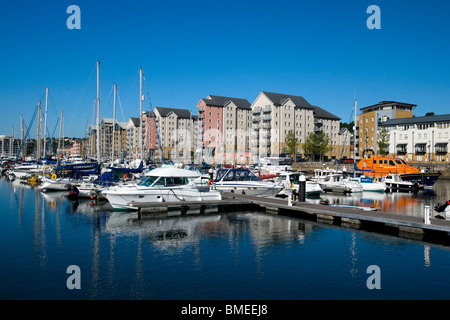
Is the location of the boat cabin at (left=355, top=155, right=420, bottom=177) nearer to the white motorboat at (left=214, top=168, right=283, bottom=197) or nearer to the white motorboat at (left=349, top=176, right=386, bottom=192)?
the white motorboat at (left=349, top=176, right=386, bottom=192)

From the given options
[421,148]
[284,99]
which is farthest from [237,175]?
[284,99]

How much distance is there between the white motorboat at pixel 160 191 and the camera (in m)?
29.3

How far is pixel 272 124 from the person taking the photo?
113 m

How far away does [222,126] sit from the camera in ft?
389

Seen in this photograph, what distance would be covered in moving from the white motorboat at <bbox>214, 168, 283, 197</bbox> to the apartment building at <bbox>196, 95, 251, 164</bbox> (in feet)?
244

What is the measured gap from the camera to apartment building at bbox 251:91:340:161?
114 meters

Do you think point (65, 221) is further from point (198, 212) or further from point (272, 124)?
point (272, 124)

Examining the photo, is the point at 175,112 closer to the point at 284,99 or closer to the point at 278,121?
the point at 278,121

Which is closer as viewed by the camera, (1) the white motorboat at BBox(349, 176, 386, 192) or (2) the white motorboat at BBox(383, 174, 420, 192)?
(1) the white motorboat at BBox(349, 176, 386, 192)

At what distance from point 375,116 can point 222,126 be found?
48068mm

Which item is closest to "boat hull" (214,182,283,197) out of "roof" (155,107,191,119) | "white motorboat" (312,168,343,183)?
"white motorboat" (312,168,343,183)

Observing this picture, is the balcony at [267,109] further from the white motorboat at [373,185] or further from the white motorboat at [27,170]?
the white motorboat at [27,170]

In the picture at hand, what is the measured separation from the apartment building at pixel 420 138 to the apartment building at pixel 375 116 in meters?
6.01

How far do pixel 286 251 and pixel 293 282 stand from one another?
14.4ft
